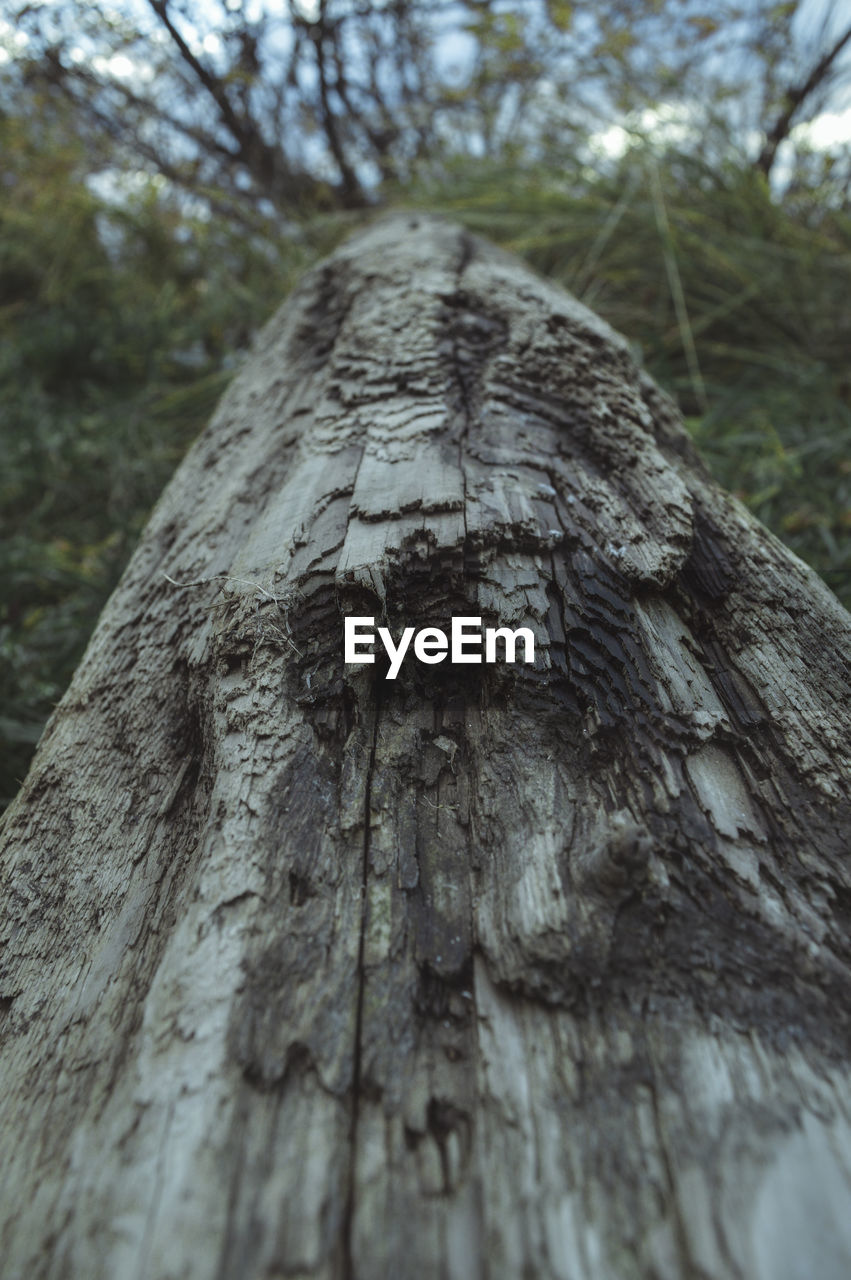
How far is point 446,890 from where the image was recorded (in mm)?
810

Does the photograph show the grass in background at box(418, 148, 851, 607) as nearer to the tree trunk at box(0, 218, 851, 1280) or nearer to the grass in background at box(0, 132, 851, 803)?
the grass in background at box(0, 132, 851, 803)

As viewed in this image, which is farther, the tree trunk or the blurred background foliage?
the blurred background foliage

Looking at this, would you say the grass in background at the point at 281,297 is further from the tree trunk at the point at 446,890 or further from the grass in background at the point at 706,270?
the tree trunk at the point at 446,890

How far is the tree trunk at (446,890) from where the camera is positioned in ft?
1.94

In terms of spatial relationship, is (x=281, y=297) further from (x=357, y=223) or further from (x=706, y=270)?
(x=706, y=270)

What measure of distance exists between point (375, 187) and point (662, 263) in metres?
1.86

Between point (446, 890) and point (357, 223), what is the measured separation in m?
3.23

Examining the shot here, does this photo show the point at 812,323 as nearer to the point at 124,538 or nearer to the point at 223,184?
the point at 124,538

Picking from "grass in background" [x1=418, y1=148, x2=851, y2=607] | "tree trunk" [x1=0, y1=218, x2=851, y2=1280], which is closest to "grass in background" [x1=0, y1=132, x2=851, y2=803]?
"grass in background" [x1=418, y1=148, x2=851, y2=607]

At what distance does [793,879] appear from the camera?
77 cm

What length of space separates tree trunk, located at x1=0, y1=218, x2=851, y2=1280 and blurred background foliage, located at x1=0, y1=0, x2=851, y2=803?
2.18 ft

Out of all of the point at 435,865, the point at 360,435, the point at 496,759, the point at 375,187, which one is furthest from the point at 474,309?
the point at 375,187

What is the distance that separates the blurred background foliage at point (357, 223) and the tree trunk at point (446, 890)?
0.67 meters

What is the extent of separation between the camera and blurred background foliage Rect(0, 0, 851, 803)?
219 centimetres
